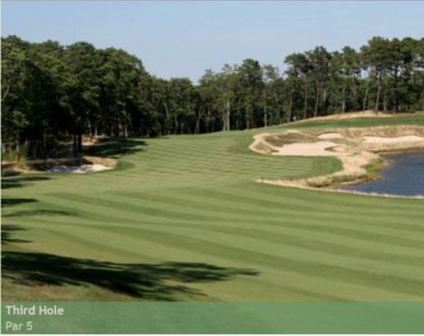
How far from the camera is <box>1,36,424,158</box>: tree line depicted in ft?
275

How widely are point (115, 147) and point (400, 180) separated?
38402 mm

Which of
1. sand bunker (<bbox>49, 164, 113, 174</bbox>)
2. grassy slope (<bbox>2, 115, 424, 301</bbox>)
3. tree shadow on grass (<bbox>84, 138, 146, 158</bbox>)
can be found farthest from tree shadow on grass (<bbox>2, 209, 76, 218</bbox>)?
tree shadow on grass (<bbox>84, 138, 146, 158</bbox>)

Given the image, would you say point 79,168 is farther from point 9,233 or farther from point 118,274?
point 118,274

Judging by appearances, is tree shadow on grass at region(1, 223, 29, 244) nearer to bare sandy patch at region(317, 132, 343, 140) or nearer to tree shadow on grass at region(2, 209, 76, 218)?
tree shadow on grass at region(2, 209, 76, 218)

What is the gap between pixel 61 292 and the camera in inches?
540

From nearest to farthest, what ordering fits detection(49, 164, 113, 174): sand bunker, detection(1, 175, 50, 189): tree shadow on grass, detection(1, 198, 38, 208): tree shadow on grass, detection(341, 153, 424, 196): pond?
1. detection(1, 198, 38, 208): tree shadow on grass
2. detection(1, 175, 50, 189): tree shadow on grass
3. detection(341, 153, 424, 196): pond
4. detection(49, 164, 113, 174): sand bunker

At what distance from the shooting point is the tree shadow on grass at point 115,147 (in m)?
76.9

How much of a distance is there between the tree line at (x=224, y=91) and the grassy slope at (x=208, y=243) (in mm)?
40799

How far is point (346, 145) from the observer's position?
3214 inches

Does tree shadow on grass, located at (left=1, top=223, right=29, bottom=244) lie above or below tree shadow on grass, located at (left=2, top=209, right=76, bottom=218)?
above

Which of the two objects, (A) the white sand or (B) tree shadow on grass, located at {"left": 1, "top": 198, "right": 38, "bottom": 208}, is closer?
(B) tree shadow on grass, located at {"left": 1, "top": 198, "right": 38, "bottom": 208}

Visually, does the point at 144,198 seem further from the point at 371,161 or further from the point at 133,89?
Answer: the point at 133,89

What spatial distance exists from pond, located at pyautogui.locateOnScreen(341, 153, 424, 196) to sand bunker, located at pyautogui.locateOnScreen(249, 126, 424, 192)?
71.5 inches

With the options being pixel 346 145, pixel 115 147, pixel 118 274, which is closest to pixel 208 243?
pixel 118 274
